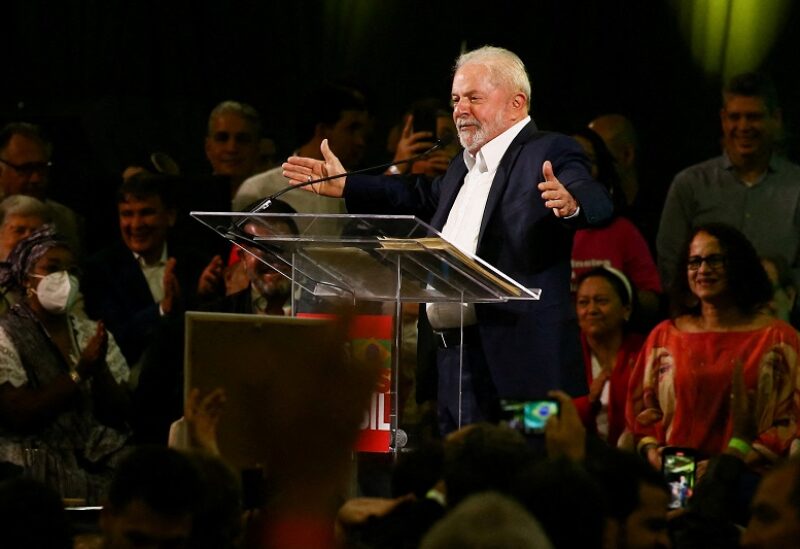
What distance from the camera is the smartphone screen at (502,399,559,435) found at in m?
3.78

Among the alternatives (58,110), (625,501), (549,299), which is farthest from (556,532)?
(58,110)

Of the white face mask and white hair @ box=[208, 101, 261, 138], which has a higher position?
white hair @ box=[208, 101, 261, 138]

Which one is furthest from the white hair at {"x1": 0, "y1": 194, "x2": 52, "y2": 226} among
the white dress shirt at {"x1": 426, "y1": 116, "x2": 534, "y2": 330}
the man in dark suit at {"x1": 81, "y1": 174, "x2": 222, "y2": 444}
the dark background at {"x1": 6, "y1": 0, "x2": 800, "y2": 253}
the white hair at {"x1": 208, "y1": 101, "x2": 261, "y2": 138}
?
the white dress shirt at {"x1": 426, "y1": 116, "x2": 534, "y2": 330}

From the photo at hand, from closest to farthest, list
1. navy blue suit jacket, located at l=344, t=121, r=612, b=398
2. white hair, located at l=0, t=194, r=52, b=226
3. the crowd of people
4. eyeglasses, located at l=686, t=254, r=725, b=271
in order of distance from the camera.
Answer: the crowd of people < navy blue suit jacket, located at l=344, t=121, r=612, b=398 < eyeglasses, located at l=686, t=254, r=725, b=271 < white hair, located at l=0, t=194, r=52, b=226

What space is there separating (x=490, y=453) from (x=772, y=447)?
192 centimetres

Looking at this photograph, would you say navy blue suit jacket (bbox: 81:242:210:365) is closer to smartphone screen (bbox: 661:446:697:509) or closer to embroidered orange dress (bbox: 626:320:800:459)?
embroidered orange dress (bbox: 626:320:800:459)

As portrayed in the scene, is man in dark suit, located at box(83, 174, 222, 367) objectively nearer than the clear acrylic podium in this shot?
No

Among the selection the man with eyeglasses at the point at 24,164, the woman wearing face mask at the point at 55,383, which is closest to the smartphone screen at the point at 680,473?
the woman wearing face mask at the point at 55,383

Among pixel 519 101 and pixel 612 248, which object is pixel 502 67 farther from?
pixel 612 248

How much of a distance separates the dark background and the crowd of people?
14.8 inches

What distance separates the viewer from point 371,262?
3.99 meters

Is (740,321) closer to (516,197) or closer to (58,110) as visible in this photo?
(516,197)

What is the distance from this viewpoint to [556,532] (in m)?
2.94

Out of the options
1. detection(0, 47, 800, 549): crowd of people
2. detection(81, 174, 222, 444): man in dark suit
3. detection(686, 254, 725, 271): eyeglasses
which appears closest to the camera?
→ detection(0, 47, 800, 549): crowd of people
